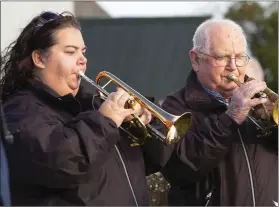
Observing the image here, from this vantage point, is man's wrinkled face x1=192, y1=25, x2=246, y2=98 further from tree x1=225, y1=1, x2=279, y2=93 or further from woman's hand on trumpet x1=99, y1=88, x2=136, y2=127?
tree x1=225, y1=1, x2=279, y2=93

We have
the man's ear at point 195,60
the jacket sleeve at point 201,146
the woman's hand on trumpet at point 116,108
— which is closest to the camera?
the woman's hand on trumpet at point 116,108

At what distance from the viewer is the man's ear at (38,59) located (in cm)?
302

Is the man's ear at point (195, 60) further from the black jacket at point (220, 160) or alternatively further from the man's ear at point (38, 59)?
the man's ear at point (38, 59)

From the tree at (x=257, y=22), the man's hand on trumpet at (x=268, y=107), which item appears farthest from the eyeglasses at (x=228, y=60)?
the tree at (x=257, y=22)

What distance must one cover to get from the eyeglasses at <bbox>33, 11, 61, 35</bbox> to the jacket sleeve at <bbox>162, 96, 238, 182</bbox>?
0.94m

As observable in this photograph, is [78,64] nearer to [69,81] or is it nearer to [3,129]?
[69,81]

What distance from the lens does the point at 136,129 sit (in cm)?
317

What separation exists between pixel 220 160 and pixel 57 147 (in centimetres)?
113

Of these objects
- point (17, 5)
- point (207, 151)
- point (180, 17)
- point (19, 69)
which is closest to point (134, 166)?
point (207, 151)

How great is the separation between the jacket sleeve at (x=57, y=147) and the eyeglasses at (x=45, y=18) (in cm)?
53

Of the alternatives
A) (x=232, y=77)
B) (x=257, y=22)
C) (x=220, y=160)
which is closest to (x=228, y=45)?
(x=232, y=77)

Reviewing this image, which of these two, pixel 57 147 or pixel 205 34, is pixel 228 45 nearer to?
pixel 205 34

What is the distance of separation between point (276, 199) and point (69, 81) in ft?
4.58

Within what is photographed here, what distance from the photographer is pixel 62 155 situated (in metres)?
2.60
